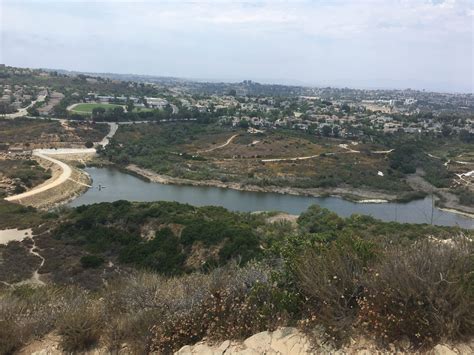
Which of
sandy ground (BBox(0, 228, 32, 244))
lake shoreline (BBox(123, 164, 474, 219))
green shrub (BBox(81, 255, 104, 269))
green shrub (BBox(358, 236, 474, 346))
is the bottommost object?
lake shoreline (BBox(123, 164, 474, 219))

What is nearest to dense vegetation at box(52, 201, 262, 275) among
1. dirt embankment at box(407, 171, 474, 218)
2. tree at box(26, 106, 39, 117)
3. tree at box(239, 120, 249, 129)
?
dirt embankment at box(407, 171, 474, 218)

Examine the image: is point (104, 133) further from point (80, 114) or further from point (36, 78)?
point (36, 78)

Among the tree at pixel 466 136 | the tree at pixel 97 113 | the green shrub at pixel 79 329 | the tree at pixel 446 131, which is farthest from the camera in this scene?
the tree at pixel 446 131

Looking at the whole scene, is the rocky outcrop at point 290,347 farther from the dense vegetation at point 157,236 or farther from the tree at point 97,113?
the tree at point 97,113

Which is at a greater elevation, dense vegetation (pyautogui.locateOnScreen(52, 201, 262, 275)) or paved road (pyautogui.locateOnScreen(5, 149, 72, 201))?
dense vegetation (pyautogui.locateOnScreen(52, 201, 262, 275))

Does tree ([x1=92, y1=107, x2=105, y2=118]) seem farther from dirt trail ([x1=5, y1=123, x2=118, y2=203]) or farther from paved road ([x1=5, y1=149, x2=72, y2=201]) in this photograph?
paved road ([x1=5, y1=149, x2=72, y2=201])

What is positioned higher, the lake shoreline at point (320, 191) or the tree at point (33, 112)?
the tree at point (33, 112)

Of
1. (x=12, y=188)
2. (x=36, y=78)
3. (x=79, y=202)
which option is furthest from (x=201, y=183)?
(x=36, y=78)

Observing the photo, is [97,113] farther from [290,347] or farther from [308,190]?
[290,347]

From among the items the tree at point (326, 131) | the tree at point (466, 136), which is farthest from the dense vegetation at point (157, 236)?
the tree at point (466, 136)
